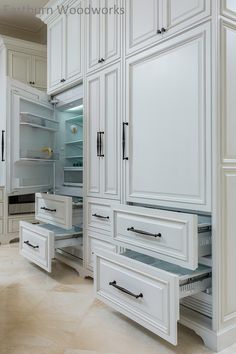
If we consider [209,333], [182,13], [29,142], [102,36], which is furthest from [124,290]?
[102,36]

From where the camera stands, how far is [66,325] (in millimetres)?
1798

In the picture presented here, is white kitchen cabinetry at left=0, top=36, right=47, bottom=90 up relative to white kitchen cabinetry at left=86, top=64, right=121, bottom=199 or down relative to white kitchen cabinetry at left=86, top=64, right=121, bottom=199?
up

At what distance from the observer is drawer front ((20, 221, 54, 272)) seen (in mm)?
2443

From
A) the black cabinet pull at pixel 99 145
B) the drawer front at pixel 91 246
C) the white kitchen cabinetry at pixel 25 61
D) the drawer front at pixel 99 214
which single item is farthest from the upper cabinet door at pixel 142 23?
the white kitchen cabinetry at pixel 25 61

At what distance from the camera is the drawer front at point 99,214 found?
7.67 ft

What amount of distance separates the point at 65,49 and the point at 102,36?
1.98 ft

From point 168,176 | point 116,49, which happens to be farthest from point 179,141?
point 116,49

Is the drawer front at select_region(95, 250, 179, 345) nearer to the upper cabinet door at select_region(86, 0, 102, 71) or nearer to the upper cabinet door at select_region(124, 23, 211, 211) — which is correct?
the upper cabinet door at select_region(124, 23, 211, 211)

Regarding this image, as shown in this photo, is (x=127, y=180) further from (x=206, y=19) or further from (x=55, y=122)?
(x=55, y=122)

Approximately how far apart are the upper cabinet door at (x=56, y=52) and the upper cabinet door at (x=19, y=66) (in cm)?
112

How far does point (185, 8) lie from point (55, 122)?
178cm

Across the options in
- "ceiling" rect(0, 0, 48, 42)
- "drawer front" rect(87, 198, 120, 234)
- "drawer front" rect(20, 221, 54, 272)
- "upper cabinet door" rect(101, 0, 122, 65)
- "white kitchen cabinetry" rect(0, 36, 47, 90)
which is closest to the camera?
"upper cabinet door" rect(101, 0, 122, 65)

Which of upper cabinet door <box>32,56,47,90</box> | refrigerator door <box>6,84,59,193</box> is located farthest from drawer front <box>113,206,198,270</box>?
upper cabinet door <box>32,56,47,90</box>

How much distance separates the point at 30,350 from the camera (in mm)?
1536
